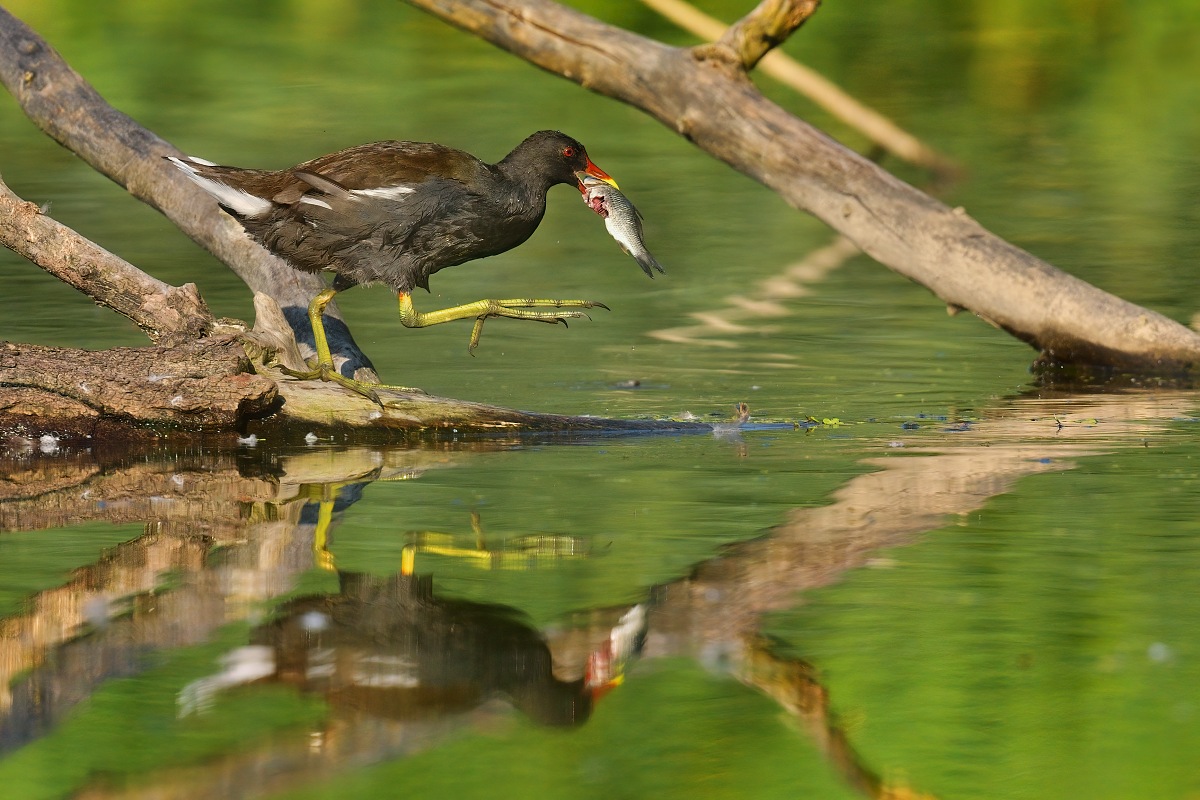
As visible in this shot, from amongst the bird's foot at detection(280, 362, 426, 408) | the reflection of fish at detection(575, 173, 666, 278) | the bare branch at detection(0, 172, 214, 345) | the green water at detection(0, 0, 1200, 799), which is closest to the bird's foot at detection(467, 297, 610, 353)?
the reflection of fish at detection(575, 173, 666, 278)

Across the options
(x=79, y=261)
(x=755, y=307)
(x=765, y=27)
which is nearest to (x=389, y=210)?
(x=79, y=261)

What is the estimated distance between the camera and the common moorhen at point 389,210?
22.5 ft

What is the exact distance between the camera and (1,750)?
3.75m

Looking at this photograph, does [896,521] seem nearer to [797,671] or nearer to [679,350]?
[797,671]

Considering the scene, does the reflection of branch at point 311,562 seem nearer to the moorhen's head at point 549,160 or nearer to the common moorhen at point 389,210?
the common moorhen at point 389,210

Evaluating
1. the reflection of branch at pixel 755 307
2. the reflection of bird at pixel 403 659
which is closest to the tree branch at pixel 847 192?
the reflection of branch at pixel 755 307

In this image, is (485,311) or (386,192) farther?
(485,311)

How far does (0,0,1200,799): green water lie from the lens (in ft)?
12.4

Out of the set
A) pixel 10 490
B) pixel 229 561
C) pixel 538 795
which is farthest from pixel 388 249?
pixel 538 795

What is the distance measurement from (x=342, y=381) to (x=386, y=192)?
0.76 metres

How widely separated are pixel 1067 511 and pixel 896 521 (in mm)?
555

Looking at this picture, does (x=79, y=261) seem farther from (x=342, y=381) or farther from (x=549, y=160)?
(x=549, y=160)

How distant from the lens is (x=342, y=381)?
7047mm

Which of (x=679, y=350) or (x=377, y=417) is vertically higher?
(x=679, y=350)
